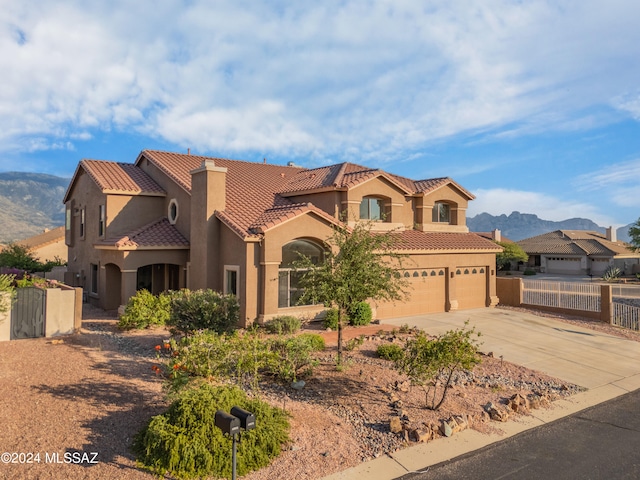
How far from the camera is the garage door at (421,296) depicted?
21.1 meters

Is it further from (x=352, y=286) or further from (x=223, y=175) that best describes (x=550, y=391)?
(x=223, y=175)

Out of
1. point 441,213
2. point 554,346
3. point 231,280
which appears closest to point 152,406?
point 231,280

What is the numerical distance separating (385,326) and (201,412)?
485 inches

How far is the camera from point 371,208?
74.7ft

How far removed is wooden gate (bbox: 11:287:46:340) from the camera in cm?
1405

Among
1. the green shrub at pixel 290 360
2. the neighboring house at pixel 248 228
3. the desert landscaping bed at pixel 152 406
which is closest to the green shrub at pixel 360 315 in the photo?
the neighboring house at pixel 248 228

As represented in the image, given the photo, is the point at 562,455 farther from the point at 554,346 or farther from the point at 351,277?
the point at 554,346

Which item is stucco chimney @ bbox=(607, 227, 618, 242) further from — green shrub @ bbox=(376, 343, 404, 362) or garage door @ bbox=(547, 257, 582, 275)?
green shrub @ bbox=(376, 343, 404, 362)

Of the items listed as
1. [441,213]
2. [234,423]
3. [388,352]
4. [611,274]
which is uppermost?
[441,213]

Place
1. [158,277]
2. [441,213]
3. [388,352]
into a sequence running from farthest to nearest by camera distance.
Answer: [441,213]
[158,277]
[388,352]

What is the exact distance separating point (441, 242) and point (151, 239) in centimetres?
1418

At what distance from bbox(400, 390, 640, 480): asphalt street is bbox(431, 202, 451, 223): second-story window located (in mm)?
16802

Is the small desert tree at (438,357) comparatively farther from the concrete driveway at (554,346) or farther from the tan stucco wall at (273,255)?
the tan stucco wall at (273,255)

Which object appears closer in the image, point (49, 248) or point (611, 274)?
point (49, 248)
